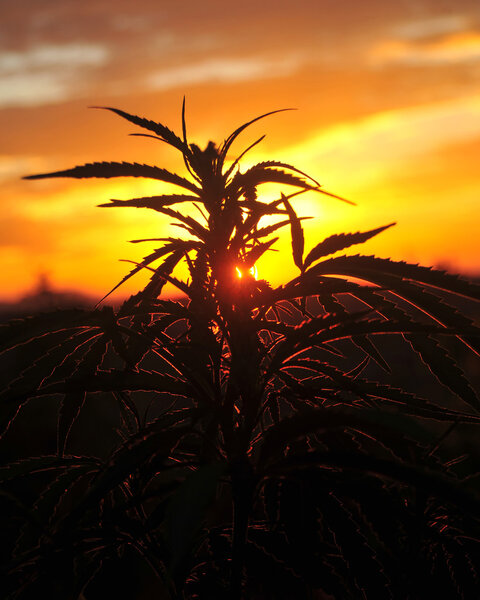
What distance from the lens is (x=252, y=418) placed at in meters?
0.83

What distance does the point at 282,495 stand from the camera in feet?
3.04

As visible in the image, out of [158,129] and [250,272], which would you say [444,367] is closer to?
[250,272]

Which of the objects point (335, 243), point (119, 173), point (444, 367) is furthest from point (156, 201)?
point (444, 367)

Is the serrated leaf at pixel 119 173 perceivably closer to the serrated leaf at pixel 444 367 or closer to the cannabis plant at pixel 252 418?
the cannabis plant at pixel 252 418

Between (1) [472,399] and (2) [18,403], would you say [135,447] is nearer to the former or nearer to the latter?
(2) [18,403]

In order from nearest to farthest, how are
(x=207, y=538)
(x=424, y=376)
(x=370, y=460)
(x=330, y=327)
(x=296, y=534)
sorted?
(x=370, y=460)
(x=330, y=327)
(x=296, y=534)
(x=207, y=538)
(x=424, y=376)

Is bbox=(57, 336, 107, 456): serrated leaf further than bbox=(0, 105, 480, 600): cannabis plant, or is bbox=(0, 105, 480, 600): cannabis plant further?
bbox=(57, 336, 107, 456): serrated leaf

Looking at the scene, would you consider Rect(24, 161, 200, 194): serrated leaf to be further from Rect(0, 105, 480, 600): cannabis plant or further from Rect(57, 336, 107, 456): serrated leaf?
Rect(57, 336, 107, 456): serrated leaf

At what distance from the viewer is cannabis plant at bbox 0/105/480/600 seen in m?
0.77

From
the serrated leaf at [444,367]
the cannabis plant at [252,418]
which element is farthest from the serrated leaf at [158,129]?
the serrated leaf at [444,367]

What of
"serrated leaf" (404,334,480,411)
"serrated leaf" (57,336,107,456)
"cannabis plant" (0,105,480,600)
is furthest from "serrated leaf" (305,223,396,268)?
"serrated leaf" (57,336,107,456)

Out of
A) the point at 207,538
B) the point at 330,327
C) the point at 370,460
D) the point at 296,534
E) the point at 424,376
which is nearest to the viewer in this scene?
the point at 370,460

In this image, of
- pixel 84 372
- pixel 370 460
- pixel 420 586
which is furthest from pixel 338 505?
pixel 84 372

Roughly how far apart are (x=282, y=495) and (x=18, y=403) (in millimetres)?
439
